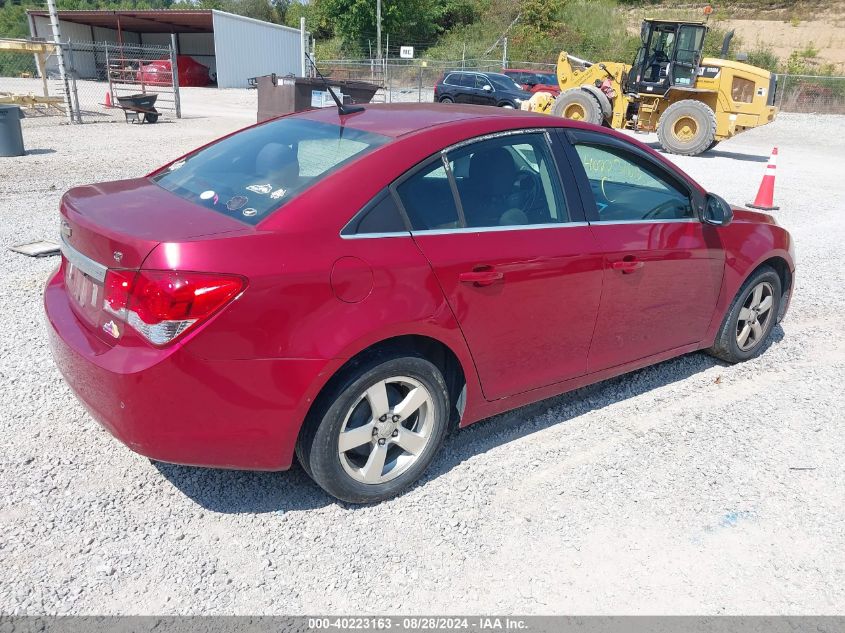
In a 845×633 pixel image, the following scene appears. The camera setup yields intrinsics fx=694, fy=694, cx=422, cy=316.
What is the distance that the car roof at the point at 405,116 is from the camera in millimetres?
3289

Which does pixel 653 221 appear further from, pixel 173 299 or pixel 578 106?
pixel 578 106

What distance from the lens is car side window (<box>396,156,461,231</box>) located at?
2.98 meters

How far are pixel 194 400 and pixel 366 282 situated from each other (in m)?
0.78

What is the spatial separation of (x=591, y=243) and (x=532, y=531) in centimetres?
144

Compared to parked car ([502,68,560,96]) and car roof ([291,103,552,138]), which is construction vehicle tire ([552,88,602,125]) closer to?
parked car ([502,68,560,96])

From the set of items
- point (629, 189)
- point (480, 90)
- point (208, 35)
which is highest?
point (208, 35)

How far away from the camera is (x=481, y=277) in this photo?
3070mm

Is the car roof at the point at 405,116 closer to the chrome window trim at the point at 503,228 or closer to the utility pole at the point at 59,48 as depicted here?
the chrome window trim at the point at 503,228

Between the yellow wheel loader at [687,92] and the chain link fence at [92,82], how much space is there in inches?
486

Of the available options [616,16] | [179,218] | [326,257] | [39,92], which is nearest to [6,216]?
[179,218]

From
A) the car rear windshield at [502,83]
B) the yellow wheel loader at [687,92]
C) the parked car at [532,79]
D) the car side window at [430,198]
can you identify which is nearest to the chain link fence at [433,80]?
the parked car at [532,79]

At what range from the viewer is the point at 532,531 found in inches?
117

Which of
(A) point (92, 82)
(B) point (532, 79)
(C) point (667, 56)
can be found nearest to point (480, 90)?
(B) point (532, 79)

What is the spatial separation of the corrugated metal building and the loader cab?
28.0 meters
